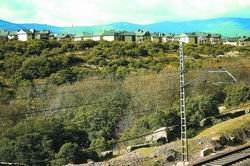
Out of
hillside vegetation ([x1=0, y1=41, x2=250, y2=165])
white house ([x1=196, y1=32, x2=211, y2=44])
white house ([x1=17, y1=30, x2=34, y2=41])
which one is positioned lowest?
hillside vegetation ([x1=0, y1=41, x2=250, y2=165])

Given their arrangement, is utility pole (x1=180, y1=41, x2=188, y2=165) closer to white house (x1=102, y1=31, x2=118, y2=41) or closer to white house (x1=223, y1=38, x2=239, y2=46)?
white house (x1=223, y1=38, x2=239, y2=46)

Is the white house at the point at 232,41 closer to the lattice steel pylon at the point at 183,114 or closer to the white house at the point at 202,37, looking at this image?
the white house at the point at 202,37

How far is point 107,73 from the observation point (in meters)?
46.4

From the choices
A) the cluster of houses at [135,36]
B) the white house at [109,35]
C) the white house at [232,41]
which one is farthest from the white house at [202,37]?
the white house at [109,35]

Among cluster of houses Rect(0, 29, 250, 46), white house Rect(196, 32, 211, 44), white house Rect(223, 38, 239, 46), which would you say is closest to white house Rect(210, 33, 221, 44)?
cluster of houses Rect(0, 29, 250, 46)

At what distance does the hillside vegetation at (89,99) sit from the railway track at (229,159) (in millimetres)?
2502

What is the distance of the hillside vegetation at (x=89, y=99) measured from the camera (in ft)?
72.1

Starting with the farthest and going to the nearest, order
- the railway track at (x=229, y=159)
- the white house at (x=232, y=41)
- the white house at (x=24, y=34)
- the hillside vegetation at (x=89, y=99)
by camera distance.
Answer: the white house at (x=232, y=41) → the white house at (x=24, y=34) → the hillside vegetation at (x=89, y=99) → the railway track at (x=229, y=159)

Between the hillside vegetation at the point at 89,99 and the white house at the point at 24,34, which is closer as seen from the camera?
the hillside vegetation at the point at 89,99

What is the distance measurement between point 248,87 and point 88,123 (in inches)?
436

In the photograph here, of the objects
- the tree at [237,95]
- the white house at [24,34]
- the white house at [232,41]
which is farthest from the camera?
the white house at [232,41]

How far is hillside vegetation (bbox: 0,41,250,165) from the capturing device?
72.1ft

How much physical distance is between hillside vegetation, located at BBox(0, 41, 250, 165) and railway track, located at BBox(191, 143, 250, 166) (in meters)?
2.50

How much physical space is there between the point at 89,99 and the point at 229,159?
20440 millimetres
